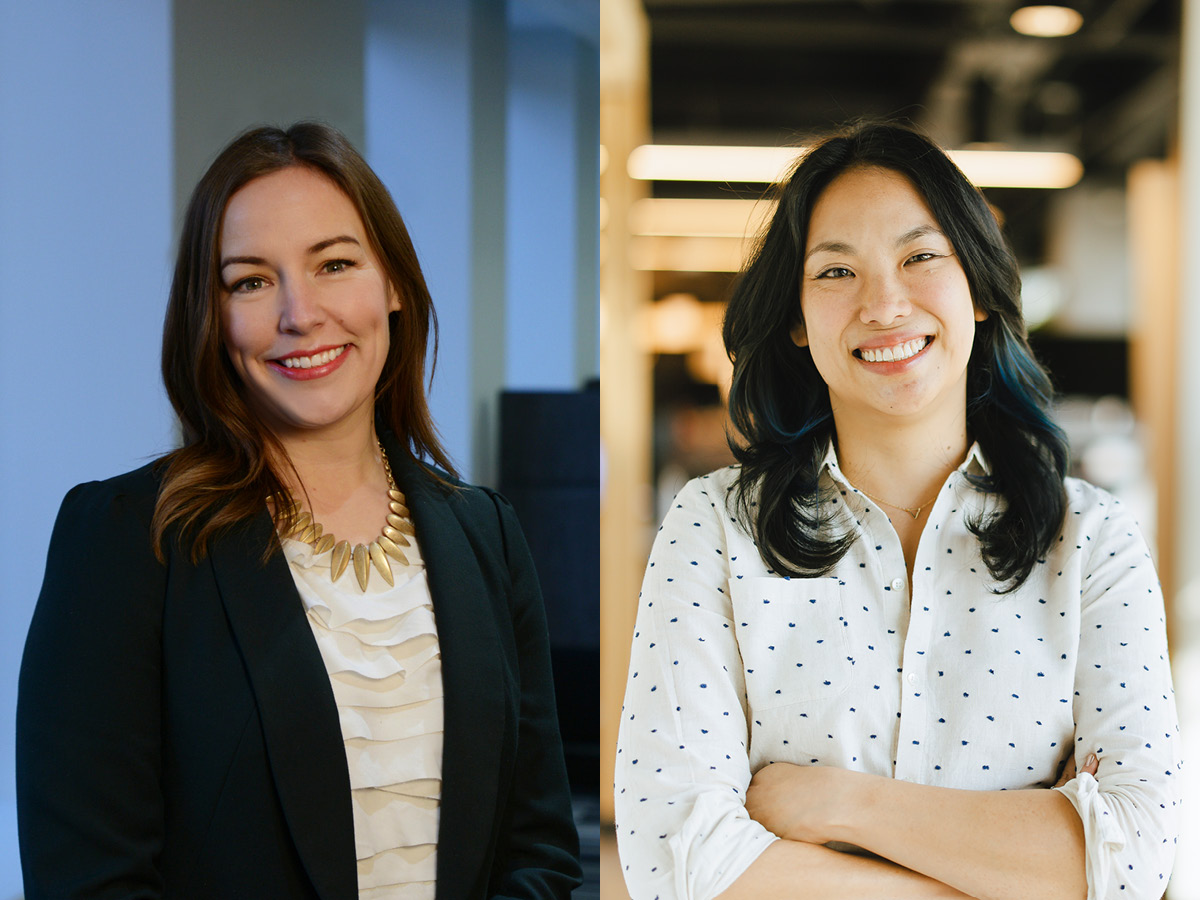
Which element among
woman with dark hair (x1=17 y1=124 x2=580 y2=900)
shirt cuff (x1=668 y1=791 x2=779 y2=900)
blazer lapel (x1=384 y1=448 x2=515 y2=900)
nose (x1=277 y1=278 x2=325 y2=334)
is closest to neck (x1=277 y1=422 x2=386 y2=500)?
woman with dark hair (x1=17 y1=124 x2=580 y2=900)

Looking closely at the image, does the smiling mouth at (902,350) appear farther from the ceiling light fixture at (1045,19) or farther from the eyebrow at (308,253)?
the eyebrow at (308,253)

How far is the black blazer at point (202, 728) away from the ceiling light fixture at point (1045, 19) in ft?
5.71

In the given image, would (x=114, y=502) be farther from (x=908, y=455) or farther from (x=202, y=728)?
(x=908, y=455)

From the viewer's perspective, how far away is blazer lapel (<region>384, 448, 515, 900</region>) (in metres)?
1.88

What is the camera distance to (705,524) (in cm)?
214

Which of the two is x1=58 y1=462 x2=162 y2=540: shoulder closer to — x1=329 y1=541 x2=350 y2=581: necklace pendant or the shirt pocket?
x1=329 y1=541 x2=350 y2=581: necklace pendant

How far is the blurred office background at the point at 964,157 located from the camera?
2.20m

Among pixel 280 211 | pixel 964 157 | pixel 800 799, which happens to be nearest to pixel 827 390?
pixel 964 157

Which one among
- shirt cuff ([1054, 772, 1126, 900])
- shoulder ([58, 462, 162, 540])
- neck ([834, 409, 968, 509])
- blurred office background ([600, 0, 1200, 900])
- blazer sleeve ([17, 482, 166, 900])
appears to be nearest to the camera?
blazer sleeve ([17, 482, 166, 900])

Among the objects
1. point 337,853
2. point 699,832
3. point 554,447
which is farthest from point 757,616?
point 337,853

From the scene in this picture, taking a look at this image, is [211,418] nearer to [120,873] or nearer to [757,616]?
[120,873]

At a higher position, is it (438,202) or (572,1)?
(572,1)

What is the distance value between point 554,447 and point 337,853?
0.91m

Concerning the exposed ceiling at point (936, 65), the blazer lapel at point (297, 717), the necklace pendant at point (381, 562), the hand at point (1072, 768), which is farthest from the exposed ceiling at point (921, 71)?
the blazer lapel at point (297, 717)
